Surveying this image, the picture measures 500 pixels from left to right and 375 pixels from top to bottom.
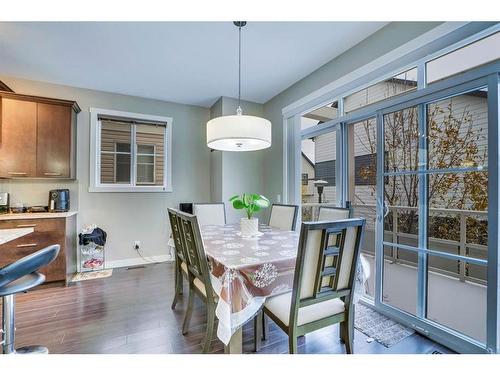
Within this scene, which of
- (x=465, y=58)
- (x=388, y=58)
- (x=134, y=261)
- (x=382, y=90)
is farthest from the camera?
(x=134, y=261)

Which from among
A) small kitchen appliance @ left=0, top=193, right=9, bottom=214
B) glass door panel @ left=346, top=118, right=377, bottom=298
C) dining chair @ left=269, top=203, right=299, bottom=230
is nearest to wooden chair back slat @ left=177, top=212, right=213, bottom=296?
dining chair @ left=269, top=203, right=299, bottom=230

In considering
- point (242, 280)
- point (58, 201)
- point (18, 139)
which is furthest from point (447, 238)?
point (18, 139)

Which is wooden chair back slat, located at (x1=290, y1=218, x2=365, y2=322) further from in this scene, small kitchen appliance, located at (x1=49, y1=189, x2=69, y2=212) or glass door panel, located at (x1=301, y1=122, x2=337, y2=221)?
small kitchen appliance, located at (x1=49, y1=189, x2=69, y2=212)

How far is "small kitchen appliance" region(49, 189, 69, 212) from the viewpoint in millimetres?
3234

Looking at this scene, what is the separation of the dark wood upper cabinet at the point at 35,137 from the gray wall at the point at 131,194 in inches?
13.5

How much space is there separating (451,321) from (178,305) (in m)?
2.48

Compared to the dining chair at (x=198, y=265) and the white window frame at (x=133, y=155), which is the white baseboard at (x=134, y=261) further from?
the dining chair at (x=198, y=265)

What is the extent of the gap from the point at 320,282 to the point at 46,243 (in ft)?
10.7

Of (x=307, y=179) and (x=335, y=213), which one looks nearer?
(x=335, y=213)

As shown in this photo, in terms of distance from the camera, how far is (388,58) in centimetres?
225

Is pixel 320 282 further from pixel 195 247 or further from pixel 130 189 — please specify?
pixel 130 189

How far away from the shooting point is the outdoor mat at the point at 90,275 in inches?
128

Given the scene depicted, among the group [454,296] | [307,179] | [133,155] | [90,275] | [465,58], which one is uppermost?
[465,58]
